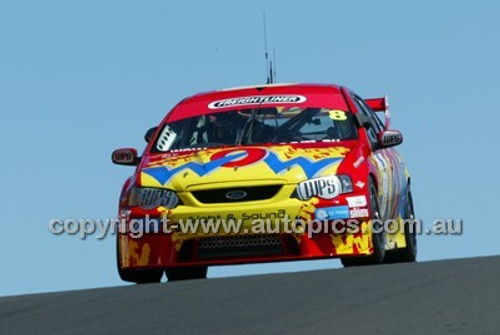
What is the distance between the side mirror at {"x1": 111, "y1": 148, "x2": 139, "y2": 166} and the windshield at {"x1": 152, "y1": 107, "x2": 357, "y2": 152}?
18cm

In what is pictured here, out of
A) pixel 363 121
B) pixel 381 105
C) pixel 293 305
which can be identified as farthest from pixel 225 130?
pixel 293 305

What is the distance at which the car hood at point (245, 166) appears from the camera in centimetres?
1186

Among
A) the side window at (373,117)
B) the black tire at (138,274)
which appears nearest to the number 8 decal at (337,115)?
the side window at (373,117)

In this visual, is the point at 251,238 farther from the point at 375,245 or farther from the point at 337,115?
the point at 337,115

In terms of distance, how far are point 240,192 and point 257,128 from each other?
3.77 feet

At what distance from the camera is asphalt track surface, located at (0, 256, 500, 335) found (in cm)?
748

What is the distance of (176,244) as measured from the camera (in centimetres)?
1179

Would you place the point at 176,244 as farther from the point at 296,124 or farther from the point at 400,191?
the point at 400,191

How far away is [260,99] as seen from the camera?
13.4m

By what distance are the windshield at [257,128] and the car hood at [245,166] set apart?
12.7 inches

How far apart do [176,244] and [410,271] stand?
99.5 inches

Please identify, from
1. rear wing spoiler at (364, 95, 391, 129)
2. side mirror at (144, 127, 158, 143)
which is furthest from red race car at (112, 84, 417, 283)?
rear wing spoiler at (364, 95, 391, 129)

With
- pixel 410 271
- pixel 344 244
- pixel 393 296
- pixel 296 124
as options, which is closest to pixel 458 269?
pixel 410 271

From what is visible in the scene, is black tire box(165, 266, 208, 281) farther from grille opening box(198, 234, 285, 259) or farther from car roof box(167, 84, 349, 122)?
car roof box(167, 84, 349, 122)
